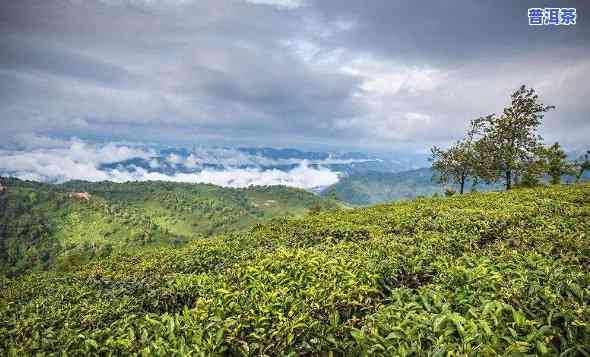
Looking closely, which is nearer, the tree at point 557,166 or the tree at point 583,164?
the tree at point 557,166

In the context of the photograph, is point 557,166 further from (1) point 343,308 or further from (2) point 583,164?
(1) point 343,308

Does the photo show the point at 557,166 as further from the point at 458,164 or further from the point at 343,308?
the point at 343,308

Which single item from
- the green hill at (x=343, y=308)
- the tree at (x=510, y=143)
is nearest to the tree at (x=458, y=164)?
the tree at (x=510, y=143)

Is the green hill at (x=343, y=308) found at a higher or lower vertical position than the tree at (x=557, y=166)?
lower

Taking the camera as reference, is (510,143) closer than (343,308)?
No

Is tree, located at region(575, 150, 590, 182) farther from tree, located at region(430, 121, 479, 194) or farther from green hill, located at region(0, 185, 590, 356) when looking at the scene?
green hill, located at region(0, 185, 590, 356)

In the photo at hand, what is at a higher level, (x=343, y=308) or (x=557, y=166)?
(x=557, y=166)

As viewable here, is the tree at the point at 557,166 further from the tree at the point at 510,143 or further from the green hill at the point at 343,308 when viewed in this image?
the green hill at the point at 343,308

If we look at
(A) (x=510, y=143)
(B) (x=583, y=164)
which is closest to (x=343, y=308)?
(A) (x=510, y=143)

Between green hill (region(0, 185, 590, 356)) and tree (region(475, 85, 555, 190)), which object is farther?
tree (region(475, 85, 555, 190))

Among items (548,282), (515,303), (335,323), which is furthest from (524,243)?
(335,323)

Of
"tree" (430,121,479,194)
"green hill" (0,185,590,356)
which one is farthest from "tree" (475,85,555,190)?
"green hill" (0,185,590,356)

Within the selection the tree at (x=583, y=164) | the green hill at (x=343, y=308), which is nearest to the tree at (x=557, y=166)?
the tree at (x=583, y=164)

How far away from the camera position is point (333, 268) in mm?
9492
